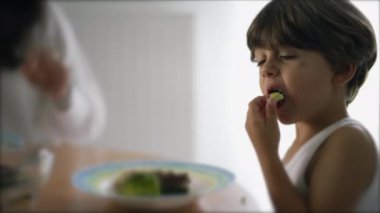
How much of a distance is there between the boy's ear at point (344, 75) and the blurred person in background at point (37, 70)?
0.62ft

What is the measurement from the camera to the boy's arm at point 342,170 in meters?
0.39

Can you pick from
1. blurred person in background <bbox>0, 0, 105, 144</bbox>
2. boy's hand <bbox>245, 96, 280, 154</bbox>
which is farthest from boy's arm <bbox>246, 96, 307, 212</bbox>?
blurred person in background <bbox>0, 0, 105, 144</bbox>

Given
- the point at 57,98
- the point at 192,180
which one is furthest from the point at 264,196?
the point at 57,98

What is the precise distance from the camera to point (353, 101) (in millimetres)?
430

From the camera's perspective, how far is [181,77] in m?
0.39

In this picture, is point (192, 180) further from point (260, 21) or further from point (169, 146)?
point (260, 21)

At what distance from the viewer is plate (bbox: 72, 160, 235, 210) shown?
38cm

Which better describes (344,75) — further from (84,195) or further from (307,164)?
(84,195)

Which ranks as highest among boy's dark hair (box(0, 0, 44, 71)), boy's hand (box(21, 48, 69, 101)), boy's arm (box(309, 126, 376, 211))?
boy's dark hair (box(0, 0, 44, 71))

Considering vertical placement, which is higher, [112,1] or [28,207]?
[112,1]

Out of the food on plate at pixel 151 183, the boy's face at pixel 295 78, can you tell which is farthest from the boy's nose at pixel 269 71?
the food on plate at pixel 151 183

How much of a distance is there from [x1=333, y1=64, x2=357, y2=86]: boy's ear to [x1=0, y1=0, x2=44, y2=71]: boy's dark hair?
0.24 metres

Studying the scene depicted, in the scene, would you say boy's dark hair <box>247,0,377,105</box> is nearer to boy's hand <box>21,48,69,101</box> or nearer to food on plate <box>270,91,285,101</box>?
food on plate <box>270,91,285,101</box>

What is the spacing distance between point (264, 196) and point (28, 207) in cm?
18
